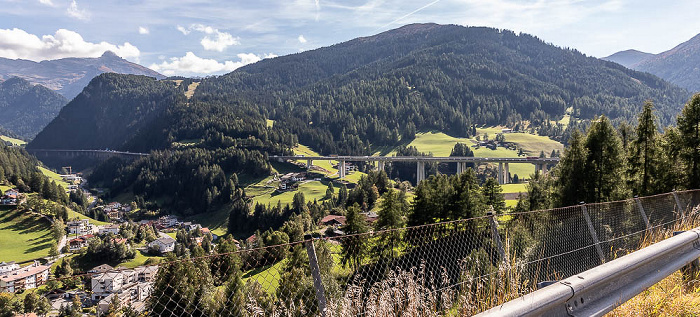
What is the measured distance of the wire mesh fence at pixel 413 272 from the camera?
4.29 metres

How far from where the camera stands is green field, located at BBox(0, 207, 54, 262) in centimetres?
8350

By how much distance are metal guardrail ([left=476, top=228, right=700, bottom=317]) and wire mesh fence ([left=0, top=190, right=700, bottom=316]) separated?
3.43 ft

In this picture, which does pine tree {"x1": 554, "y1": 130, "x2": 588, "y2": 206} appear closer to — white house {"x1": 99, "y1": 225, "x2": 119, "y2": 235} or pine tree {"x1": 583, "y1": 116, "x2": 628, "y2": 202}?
pine tree {"x1": 583, "y1": 116, "x2": 628, "y2": 202}

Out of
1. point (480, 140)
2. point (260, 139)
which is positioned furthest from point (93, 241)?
point (480, 140)

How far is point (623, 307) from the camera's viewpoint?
Result: 13.5 feet

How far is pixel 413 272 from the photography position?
5215 millimetres

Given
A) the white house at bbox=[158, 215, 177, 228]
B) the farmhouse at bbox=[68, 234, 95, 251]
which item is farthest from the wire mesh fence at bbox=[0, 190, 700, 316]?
the white house at bbox=[158, 215, 177, 228]

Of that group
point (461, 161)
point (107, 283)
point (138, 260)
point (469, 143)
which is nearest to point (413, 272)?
point (107, 283)

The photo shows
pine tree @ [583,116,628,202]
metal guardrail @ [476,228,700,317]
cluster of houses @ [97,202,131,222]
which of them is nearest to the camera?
metal guardrail @ [476,228,700,317]

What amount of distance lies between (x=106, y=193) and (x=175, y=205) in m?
47.0

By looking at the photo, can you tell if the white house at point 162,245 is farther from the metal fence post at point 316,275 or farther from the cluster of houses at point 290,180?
the metal fence post at point 316,275

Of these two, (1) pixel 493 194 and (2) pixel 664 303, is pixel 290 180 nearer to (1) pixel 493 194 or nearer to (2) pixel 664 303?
(1) pixel 493 194

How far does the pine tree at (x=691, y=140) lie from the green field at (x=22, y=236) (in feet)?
346

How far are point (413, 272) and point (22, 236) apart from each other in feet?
395
